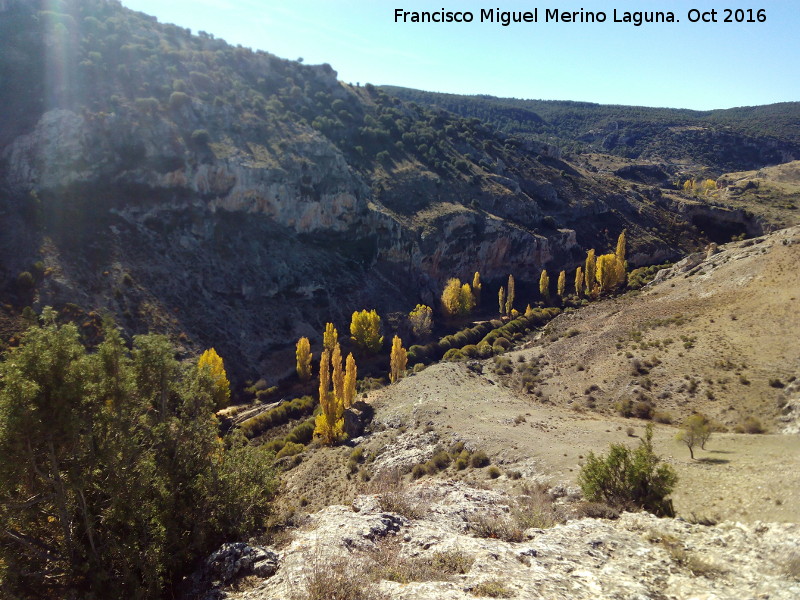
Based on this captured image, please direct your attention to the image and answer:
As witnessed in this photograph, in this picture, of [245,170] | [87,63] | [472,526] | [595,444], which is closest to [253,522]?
[472,526]

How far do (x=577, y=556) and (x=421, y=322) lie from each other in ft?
182

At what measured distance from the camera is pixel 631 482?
1606cm

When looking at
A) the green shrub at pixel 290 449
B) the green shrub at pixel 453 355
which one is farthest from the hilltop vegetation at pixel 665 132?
the green shrub at pixel 290 449

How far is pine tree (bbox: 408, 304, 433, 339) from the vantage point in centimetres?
A: 6688

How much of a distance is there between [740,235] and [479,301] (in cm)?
5301

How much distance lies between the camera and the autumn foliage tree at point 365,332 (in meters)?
61.3

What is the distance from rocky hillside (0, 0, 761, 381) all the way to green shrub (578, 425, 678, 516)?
44.8 metres

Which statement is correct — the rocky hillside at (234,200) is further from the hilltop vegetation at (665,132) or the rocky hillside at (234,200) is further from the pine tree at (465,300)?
the hilltop vegetation at (665,132)

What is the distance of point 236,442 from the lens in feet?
53.7

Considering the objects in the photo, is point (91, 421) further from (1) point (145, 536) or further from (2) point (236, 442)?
(2) point (236, 442)

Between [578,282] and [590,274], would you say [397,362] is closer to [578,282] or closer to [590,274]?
[578,282]

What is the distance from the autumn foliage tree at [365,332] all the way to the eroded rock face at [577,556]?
45.9 meters

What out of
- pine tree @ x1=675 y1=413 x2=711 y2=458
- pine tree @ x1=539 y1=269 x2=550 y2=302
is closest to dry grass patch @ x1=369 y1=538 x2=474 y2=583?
pine tree @ x1=675 y1=413 x2=711 y2=458

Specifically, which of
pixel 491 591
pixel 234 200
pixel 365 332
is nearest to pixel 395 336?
pixel 365 332
